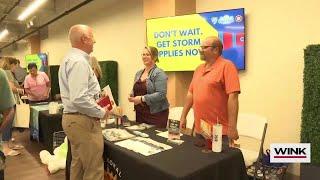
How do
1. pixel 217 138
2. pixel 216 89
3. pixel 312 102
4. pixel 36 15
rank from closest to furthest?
pixel 217 138
pixel 216 89
pixel 312 102
pixel 36 15

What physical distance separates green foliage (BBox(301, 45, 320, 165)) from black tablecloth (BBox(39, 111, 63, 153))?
2900 millimetres

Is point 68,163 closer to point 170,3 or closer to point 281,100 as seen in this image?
point 281,100

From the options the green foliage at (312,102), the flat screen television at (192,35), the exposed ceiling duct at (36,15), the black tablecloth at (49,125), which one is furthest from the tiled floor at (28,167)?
the exposed ceiling duct at (36,15)

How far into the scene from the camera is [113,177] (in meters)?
2.05

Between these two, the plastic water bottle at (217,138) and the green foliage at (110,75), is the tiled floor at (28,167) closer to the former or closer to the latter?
the green foliage at (110,75)

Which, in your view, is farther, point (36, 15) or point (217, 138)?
point (36, 15)

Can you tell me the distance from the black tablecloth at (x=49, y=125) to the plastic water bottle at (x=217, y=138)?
8.65 feet

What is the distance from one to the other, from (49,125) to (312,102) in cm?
306

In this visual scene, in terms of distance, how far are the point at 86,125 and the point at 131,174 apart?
0.45 meters

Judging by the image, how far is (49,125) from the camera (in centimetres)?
375

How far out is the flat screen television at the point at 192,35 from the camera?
3.38m

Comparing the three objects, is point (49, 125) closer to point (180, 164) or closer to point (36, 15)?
point (180, 164)

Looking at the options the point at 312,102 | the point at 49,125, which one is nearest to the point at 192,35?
the point at 312,102

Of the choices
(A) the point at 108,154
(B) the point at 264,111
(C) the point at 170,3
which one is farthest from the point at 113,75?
(A) the point at 108,154
